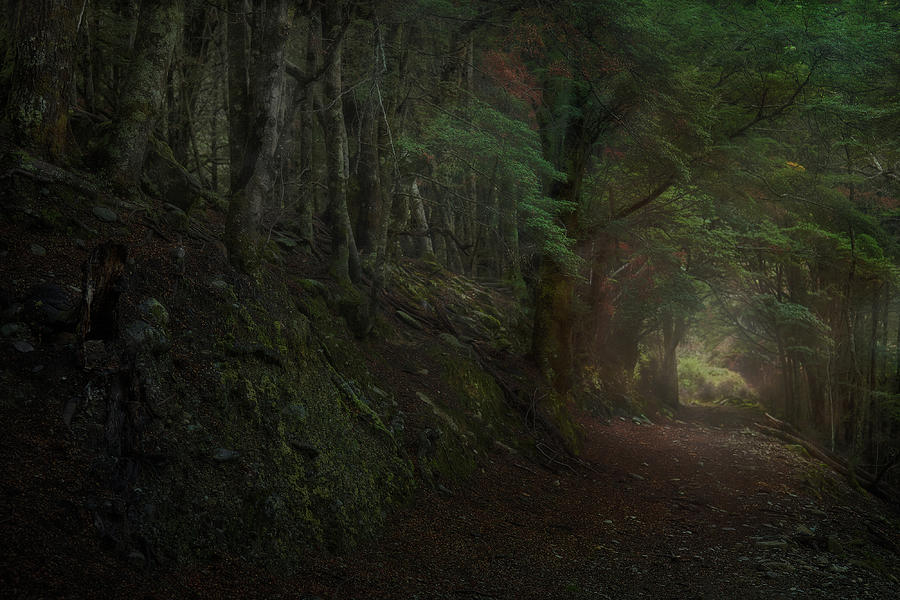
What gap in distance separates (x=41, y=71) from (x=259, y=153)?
2.05 meters

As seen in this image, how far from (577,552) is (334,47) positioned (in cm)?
672

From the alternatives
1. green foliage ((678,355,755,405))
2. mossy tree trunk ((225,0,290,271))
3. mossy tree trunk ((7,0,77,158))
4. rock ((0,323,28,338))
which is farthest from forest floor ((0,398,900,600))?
green foliage ((678,355,755,405))

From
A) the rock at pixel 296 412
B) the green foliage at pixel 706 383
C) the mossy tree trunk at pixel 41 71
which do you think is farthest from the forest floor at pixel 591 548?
the green foliage at pixel 706 383

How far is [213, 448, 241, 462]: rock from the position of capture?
3918mm

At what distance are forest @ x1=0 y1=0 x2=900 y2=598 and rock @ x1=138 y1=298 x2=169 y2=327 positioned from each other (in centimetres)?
3

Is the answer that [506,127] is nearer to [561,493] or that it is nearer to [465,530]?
[561,493]

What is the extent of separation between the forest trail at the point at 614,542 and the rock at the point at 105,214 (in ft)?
11.7

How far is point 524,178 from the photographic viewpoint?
907cm

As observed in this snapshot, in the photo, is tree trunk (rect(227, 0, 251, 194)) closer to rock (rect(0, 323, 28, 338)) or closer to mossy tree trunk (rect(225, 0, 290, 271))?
mossy tree trunk (rect(225, 0, 290, 271))

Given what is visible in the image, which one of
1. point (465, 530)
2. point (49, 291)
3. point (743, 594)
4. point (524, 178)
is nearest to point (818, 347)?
point (524, 178)

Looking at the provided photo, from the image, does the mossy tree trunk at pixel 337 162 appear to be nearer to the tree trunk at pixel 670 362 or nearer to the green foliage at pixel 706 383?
the tree trunk at pixel 670 362

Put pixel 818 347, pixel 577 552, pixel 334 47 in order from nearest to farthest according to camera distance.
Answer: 1. pixel 577 552
2. pixel 334 47
3. pixel 818 347

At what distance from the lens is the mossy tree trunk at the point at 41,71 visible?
5.16m

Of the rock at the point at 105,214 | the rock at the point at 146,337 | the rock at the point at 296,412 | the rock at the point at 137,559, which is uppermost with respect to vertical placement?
the rock at the point at 105,214
